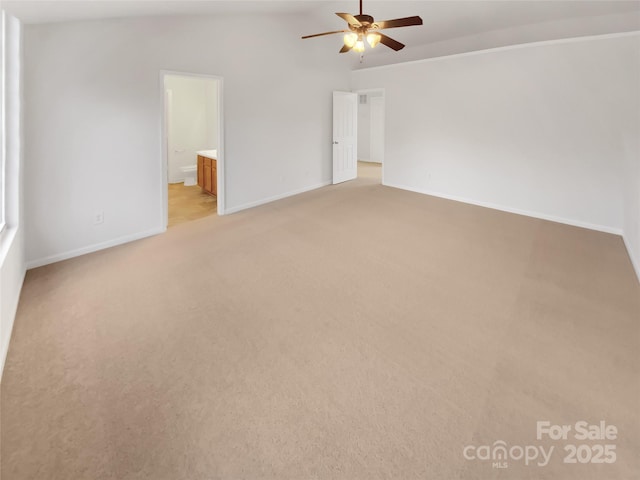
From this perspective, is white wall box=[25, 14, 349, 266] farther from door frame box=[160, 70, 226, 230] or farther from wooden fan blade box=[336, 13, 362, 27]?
wooden fan blade box=[336, 13, 362, 27]

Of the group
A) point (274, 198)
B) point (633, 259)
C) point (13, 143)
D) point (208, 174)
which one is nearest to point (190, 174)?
point (208, 174)

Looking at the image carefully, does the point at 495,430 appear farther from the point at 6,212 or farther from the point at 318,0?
the point at 318,0

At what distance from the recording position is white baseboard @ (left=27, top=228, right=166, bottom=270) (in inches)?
144

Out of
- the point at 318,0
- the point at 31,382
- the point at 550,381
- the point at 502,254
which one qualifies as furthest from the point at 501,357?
the point at 318,0

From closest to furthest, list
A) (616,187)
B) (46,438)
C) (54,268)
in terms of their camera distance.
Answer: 1. (46,438)
2. (54,268)
3. (616,187)

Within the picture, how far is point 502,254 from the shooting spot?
13.3 ft

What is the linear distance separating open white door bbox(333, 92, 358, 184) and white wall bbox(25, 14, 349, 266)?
144 centimetres

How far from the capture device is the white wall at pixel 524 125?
188 inches

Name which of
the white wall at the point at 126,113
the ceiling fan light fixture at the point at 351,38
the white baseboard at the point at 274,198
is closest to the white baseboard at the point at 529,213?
the white baseboard at the point at 274,198

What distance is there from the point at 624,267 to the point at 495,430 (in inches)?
122

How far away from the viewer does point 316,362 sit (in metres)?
2.25

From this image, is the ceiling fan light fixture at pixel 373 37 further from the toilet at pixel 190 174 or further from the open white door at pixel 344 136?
the toilet at pixel 190 174

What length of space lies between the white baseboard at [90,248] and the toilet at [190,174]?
320cm

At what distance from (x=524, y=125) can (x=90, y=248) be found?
239 inches
